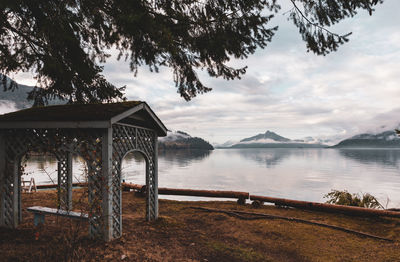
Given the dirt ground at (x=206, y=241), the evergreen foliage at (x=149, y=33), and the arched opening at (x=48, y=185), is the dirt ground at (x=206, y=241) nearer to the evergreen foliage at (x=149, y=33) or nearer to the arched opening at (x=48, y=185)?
the arched opening at (x=48, y=185)

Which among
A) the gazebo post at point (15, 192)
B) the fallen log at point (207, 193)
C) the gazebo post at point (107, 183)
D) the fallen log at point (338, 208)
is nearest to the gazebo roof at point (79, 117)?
the gazebo post at point (107, 183)

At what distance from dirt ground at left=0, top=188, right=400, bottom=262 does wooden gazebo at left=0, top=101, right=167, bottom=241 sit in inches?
21.4

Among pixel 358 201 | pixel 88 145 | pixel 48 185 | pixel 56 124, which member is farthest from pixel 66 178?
pixel 358 201

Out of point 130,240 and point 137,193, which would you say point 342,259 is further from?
point 137,193

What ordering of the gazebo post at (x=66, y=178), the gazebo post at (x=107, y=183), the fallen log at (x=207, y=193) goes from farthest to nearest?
the fallen log at (x=207, y=193)
the gazebo post at (x=66, y=178)
the gazebo post at (x=107, y=183)

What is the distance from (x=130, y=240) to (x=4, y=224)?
362 centimetres

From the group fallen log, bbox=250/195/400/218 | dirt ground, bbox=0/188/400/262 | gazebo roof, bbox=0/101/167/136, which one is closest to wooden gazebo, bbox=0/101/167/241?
gazebo roof, bbox=0/101/167/136

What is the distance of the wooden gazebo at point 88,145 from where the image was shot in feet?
19.3

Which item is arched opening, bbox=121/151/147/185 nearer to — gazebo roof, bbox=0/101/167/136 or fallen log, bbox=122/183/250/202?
fallen log, bbox=122/183/250/202

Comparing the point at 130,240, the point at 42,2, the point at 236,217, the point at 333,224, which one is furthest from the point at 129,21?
the point at 333,224

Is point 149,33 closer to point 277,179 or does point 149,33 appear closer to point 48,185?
point 48,185

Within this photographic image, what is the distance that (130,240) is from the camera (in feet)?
20.6

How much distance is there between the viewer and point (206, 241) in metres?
6.95

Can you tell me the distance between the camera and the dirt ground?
5.30 meters
